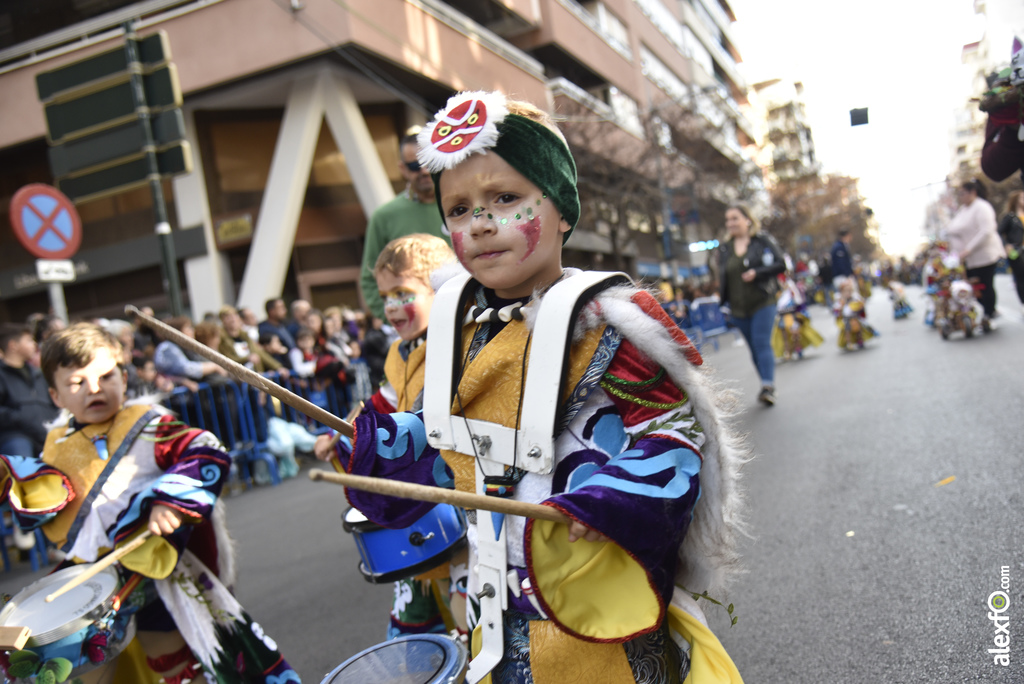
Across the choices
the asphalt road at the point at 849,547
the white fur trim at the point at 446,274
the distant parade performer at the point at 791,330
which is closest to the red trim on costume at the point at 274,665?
the asphalt road at the point at 849,547

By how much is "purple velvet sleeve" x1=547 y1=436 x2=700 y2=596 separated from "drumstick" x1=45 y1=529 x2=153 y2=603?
1.48 metres

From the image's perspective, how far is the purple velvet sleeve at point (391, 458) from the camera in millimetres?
1498

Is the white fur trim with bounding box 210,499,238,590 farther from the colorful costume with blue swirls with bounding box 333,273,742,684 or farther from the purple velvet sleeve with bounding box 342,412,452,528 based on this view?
the colorful costume with blue swirls with bounding box 333,273,742,684

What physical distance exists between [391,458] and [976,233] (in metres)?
8.32

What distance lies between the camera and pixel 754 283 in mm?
6676

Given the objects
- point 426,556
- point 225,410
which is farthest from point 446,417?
point 225,410

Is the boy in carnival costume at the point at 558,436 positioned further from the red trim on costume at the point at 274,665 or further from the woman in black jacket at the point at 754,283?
the woman in black jacket at the point at 754,283

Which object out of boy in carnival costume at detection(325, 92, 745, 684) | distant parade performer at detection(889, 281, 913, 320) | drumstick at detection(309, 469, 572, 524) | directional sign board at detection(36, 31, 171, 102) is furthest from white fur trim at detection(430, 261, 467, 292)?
distant parade performer at detection(889, 281, 913, 320)

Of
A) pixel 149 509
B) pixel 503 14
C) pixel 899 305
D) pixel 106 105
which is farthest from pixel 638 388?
pixel 503 14

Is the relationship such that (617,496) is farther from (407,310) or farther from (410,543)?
(407,310)

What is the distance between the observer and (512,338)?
142 cm

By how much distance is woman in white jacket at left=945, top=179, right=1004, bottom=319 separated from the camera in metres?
7.54

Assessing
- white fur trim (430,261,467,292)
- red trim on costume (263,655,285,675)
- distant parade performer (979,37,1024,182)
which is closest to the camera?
white fur trim (430,261,467,292)

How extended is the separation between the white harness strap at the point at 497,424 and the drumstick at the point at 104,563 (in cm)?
115
